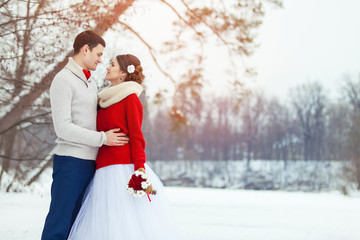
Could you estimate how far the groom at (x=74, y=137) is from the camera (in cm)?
231

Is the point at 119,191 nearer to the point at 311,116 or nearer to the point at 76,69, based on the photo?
the point at 76,69

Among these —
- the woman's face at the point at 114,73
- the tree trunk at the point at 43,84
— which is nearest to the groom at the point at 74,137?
the woman's face at the point at 114,73

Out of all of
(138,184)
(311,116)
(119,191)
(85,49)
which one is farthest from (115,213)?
(311,116)

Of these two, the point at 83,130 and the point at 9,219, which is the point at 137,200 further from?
the point at 9,219

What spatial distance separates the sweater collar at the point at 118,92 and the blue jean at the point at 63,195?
369 mm

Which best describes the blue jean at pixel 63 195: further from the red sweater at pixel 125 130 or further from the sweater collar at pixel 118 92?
the sweater collar at pixel 118 92

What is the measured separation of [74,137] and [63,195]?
337 mm

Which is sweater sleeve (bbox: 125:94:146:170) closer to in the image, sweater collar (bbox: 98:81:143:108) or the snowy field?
sweater collar (bbox: 98:81:143:108)

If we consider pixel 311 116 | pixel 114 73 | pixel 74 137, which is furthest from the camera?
pixel 311 116

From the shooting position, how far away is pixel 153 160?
2839cm

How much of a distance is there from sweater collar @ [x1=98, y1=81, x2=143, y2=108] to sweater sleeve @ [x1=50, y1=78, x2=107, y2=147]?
22 centimetres

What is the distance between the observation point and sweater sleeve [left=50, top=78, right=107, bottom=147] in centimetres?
229

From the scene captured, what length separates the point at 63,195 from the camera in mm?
2342

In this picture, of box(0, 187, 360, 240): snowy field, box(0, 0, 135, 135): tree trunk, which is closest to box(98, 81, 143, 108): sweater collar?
box(0, 187, 360, 240): snowy field
